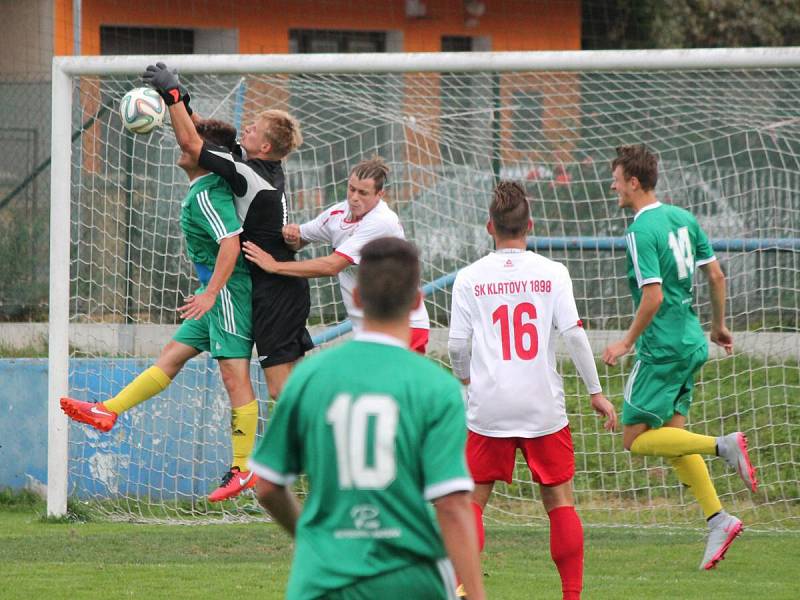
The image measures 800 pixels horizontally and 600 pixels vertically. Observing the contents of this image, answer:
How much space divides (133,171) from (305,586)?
685cm

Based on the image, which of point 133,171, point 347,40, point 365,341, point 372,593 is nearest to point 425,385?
point 365,341

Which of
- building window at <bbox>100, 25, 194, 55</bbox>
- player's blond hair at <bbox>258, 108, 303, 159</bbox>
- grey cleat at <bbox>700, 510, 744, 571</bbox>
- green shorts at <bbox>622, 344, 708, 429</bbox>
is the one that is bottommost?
grey cleat at <bbox>700, 510, 744, 571</bbox>

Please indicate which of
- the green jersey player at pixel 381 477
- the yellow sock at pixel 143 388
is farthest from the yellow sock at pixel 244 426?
the green jersey player at pixel 381 477

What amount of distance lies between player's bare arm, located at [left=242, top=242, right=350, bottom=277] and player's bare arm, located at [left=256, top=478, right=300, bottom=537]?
11.6 feet

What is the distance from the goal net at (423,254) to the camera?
26.9ft

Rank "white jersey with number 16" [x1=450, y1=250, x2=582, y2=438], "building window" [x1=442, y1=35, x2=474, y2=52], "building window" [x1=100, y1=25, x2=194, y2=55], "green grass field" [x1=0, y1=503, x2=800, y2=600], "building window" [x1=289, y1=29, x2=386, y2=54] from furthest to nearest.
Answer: "building window" [x1=442, y1=35, x2=474, y2=52] → "building window" [x1=289, y1=29, x2=386, y2=54] → "building window" [x1=100, y1=25, x2=194, y2=55] → "green grass field" [x1=0, y1=503, x2=800, y2=600] → "white jersey with number 16" [x1=450, y1=250, x2=582, y2=438]

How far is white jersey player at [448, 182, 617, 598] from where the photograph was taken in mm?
5336

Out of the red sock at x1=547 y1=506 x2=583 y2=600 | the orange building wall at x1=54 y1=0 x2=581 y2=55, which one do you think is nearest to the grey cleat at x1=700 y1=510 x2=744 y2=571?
the red sock at x1=547 y1=506 x2=583 y2=600

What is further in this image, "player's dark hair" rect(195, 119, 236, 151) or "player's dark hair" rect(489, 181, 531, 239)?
→ "player's dark hair" rect(195, 119, 236, 151)

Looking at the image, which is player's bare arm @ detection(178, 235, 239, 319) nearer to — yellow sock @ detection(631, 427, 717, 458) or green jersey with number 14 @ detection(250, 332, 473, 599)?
yellow sock @ detection(631, 427, 717, 458)

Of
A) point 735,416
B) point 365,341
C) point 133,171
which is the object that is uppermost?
point 133,171

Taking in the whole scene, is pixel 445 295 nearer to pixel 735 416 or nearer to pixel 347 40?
pixel 735 416

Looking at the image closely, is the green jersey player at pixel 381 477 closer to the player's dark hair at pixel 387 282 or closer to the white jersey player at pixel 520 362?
the player's dark hair at pixel 387 282

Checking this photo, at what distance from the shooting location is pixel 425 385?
3.03 metres
